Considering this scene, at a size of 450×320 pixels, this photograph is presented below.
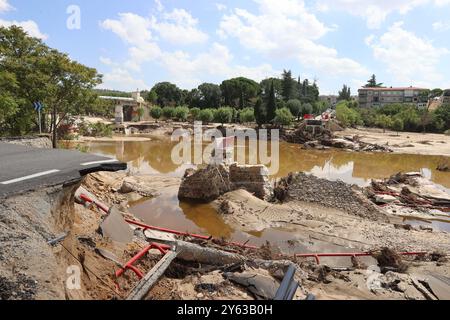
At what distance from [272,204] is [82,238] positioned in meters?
12.5

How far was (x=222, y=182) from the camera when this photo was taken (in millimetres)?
19234

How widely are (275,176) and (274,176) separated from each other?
0.09 metres

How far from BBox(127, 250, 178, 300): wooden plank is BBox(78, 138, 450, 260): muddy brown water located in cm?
737

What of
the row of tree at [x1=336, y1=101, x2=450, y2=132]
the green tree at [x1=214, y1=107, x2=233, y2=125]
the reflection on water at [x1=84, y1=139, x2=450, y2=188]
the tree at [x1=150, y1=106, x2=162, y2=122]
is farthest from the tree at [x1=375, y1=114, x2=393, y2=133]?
the tree at [x1=150, y1=106, x2=162, y2=122]

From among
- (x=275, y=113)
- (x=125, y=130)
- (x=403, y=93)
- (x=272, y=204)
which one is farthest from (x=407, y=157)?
(x=403, y=93)

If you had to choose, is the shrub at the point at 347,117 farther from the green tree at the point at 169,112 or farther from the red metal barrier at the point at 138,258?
the red metal barrier at the point at 138,258

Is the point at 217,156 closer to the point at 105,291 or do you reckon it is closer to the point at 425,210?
the point at 425,210

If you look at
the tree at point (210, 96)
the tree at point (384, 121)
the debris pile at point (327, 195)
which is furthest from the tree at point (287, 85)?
the debris pile at point (327, 195)

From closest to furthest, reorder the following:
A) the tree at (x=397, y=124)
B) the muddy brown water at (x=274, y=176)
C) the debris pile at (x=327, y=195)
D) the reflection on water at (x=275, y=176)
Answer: the muddy brown water at (x=274, y=176), the reflection on water at (x=275, y=176), the debris pile at (x=327, y=195), the tree at (x=397, y=124)

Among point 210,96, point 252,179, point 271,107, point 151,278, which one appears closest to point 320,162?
point 252,179

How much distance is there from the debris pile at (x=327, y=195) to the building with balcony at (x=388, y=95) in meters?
92.2

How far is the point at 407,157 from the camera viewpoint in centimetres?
4350

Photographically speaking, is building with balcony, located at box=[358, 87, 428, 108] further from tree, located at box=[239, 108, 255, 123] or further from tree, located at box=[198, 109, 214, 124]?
tree, located at box=[198, 109, 214, 124]

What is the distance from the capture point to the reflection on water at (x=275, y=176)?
15.4 metres
